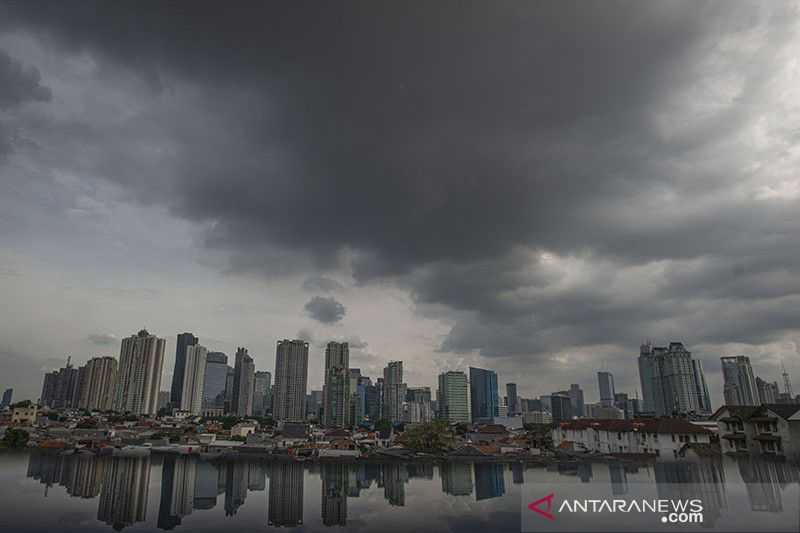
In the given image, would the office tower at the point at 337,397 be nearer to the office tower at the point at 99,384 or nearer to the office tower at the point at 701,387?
the office tower at the point at 99,384

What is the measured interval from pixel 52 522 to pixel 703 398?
170 meters

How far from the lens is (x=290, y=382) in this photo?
18025 centimetres

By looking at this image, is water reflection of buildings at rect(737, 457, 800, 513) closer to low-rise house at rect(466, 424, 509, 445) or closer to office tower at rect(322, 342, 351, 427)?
low-rise house at rect(466, 424, 509, 445)

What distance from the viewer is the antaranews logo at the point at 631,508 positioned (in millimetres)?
22719

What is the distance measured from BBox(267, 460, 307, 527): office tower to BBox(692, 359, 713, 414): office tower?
139996mm

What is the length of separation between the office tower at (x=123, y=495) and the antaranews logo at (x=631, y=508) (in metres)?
24.1

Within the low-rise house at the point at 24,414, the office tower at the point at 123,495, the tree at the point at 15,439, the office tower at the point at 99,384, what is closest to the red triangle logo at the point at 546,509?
the office tower at the point at 123,495

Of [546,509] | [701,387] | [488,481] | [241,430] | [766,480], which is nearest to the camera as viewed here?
[546,509]

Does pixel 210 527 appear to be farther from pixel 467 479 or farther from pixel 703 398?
pixel 703 398

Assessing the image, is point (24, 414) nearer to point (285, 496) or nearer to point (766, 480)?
point (285, 496)

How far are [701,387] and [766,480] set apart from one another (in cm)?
13799

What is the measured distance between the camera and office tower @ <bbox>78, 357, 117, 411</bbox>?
177m

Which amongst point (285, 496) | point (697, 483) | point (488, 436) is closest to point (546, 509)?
point (697, 483)

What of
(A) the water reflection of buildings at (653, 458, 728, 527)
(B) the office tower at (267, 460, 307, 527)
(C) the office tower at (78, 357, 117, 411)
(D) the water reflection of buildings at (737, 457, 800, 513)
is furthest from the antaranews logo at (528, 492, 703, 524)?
(C) the office tower at (78, 357, 117, 411)
